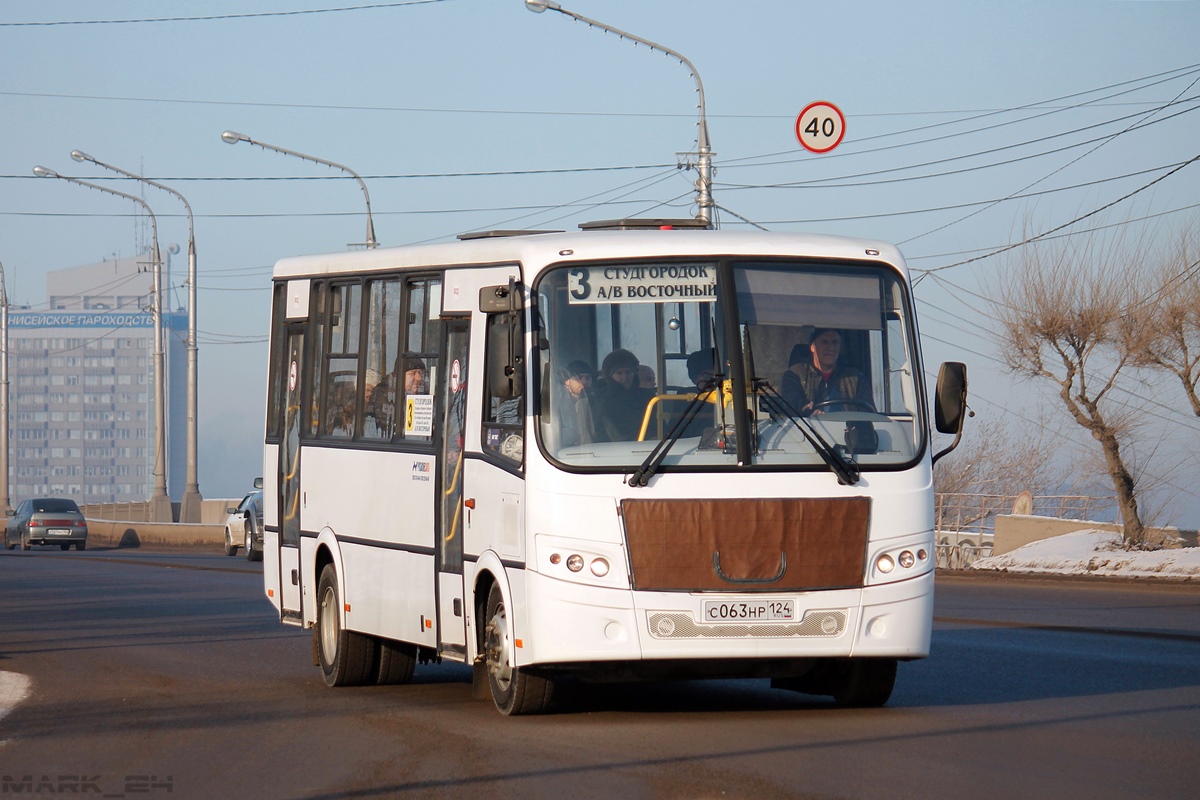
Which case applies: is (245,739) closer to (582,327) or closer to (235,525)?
(582,327)

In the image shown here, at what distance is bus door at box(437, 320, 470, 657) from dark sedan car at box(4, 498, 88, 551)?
4593cm

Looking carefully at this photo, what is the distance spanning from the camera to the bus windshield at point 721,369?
980cm

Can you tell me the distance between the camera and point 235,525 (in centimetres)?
4162

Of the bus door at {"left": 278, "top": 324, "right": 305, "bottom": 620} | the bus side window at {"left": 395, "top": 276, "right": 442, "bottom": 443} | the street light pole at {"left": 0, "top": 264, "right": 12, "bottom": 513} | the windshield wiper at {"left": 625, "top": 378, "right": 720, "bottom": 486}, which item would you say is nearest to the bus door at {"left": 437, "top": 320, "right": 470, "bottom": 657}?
the bus side window at {"left": 395, "top": 276, "right": 442, "bottom": 443}

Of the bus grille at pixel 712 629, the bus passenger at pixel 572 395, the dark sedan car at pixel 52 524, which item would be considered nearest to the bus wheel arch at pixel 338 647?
the bus passenger at pixel 572 395

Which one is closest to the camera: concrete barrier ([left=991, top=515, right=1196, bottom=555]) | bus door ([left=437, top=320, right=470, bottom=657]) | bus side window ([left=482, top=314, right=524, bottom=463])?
bus side window ([left=482, top=314, right=524, bottom=463])

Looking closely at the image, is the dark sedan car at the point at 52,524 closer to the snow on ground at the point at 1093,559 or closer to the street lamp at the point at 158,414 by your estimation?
the street lamp at the point at 158,414

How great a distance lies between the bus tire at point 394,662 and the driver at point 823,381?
3841 mm

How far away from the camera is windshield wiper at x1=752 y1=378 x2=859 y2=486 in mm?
9773

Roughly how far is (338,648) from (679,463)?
12.7 feet

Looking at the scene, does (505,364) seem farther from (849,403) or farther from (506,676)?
(849,403)

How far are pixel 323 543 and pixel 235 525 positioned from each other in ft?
96.5

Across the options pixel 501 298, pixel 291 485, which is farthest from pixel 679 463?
pixel 291 485

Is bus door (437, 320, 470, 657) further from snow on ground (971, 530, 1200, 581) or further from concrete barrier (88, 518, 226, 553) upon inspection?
concrete barrier (88, 518, 226, 553)
